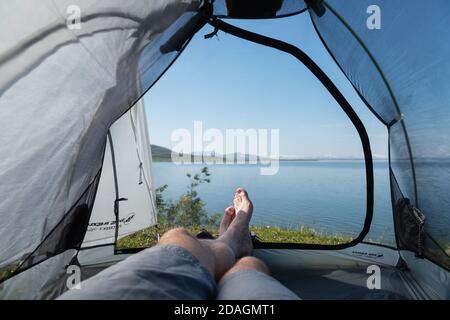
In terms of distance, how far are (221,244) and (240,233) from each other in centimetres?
43

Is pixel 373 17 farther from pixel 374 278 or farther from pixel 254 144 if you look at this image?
pixel 254 144

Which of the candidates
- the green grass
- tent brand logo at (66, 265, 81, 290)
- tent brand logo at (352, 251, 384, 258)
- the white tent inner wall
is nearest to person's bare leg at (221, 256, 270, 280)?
tent brand logo at (66, 265, 81, 290)

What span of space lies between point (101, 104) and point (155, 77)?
329mm

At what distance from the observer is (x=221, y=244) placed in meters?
1.11

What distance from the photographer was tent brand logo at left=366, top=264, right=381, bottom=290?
4.04ft

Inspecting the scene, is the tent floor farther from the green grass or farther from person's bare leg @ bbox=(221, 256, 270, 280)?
the green grass

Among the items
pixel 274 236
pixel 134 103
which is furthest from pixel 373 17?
pixel 274 236

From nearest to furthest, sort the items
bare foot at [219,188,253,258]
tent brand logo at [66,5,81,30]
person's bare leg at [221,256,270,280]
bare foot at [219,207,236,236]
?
person's bare leg at [221,256,270,280], tent brand logo at [66,5,81,30], bare foot at [219,188,253,258], bare foot at [219,207,236,236]

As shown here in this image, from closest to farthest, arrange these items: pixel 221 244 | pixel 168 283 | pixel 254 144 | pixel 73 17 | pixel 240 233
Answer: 1. pixel 168 283
2. pixel 73 17
3. pixel 221 244
4. pixel 240 233
5. pixel 254 144

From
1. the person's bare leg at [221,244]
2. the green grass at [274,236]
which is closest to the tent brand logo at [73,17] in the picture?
the person's bare leg at [221,244]

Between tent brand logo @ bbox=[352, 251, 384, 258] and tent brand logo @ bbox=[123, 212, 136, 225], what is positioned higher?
tent brand logo @ bbox=[123, 212, 136, 225]

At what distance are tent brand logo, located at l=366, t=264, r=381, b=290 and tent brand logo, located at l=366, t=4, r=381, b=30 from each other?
1056mm

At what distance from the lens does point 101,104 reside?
1.17m
